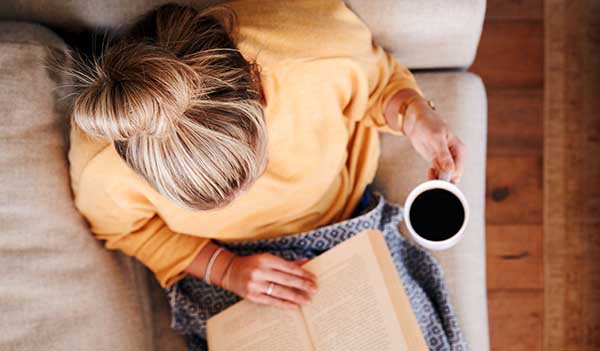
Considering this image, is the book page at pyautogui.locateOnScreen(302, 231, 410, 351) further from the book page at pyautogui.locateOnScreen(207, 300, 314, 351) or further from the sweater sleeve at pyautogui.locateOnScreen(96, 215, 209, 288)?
the sweater sleeve at pyautogui.locateOnScreen(96, 215, 209, 288)

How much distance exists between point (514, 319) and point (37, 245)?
1077 mm

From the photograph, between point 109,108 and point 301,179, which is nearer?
point 109,108

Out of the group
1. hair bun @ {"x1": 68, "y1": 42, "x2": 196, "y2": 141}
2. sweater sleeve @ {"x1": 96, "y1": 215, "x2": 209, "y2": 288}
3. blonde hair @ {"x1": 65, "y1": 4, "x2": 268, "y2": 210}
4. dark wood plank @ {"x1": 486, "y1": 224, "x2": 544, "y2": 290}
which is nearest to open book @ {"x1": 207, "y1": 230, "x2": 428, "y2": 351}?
sweater sleeve @ {"x1": 96, "y1": 215, "x2": 209, "y2": 288}

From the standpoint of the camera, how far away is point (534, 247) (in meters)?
1.38

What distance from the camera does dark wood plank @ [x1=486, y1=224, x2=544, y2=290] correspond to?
1.38 metres

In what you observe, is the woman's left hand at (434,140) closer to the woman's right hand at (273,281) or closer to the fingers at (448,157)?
the fingers at (448,157)

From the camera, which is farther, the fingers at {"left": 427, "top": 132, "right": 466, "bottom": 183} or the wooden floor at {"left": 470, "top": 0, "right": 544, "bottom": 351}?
the wooden floor at {"left": 470, "top": 0, "right": 544, "bottom": 351}

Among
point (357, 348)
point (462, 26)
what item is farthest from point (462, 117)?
point (357, 348)

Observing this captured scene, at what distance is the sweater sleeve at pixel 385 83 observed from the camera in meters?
0.93

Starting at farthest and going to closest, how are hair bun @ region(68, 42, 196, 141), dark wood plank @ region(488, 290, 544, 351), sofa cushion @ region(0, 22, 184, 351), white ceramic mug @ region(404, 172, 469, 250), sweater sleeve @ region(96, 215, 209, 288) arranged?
dark wood plank @ region(488, 290, 544, 351) → sweater sleeve @ region(96, 215, 209, 288) → sofa cushion @ region(0, 22, 184, 351) → white ceramic mug @ region(404, 172, 469, 250) → hair bun @ region(68, 42, 196, 141)

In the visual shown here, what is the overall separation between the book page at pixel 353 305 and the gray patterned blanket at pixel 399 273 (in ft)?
0.28

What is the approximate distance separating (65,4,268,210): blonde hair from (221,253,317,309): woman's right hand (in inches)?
9.9

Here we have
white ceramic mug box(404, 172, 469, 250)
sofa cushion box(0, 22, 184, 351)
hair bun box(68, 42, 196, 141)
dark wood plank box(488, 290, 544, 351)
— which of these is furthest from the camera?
dark wood plank box(488, 290, 544, 351)

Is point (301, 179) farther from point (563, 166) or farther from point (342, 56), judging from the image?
point (563, 166)
